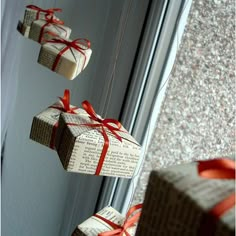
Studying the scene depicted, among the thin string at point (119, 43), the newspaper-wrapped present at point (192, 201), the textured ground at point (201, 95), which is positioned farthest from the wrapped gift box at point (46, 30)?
the newspaper-wrapped present at point (192, 201)

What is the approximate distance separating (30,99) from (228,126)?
0.47 meters

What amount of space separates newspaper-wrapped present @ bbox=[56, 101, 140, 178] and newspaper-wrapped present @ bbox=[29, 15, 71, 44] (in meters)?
0.20

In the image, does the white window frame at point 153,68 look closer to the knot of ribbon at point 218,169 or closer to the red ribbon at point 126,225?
the red ribbon at point 126,225

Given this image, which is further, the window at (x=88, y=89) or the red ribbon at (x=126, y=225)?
the window at (x=88, y=89)

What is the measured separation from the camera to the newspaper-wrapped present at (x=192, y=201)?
0.74 feet

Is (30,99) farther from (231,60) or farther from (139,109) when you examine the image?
(231,60)

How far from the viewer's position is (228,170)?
25cm

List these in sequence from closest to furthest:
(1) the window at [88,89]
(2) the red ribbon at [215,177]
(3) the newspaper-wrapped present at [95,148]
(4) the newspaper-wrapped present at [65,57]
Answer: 1. (2) the red ribbon at [215,177]
2. (3) the newspaper-wrapped present at [95,148]
3. (4) the newspaper-wrapped present at [65,57]
4. (1) the window at [88,89]

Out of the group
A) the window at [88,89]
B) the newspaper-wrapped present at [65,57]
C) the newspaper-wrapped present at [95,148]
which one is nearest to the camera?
the newspaper-wrapped present at [95,148]

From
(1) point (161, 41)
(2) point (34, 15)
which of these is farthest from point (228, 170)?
(2) point (34, 15)

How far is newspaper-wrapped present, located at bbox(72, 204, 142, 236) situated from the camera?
526 millimetres

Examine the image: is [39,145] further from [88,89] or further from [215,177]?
[215,177]

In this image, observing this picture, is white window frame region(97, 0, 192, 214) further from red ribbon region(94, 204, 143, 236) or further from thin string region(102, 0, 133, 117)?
red ribbon region(94, 204, 143, 236)

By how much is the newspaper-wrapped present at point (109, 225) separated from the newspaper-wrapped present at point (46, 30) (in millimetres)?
325
